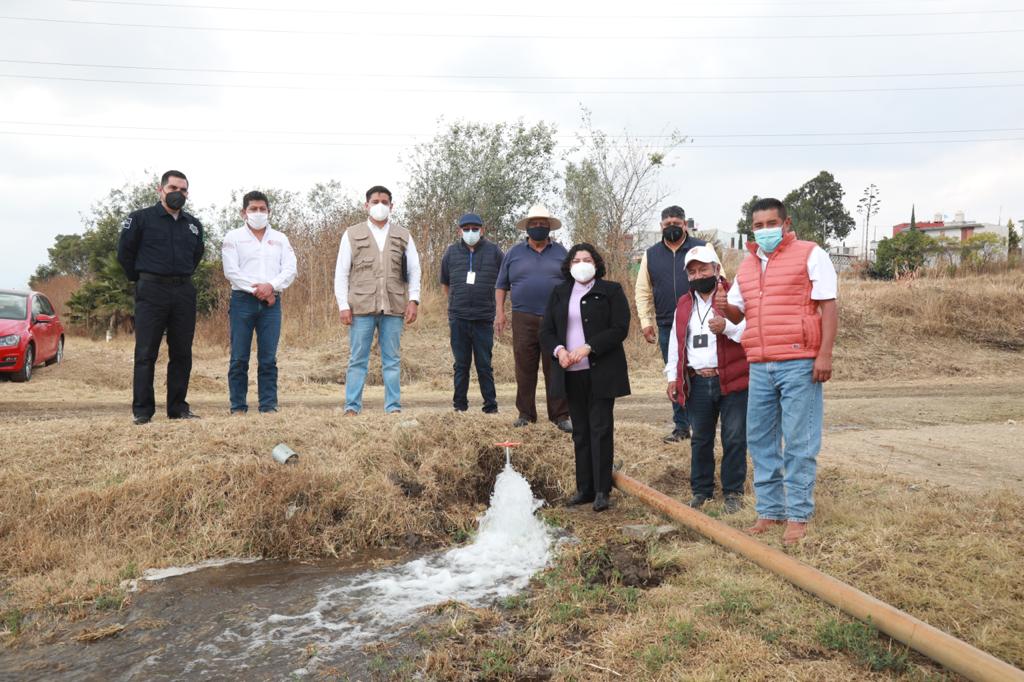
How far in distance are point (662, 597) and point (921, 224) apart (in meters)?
88.4

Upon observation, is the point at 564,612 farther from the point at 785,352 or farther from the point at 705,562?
the point at 785,352

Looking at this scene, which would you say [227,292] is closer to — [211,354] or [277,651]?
[211,354]

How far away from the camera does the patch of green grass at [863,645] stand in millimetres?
3609

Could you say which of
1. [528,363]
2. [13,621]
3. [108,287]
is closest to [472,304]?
[528,363]

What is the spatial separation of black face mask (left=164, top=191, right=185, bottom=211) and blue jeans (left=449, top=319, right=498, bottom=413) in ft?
9.20

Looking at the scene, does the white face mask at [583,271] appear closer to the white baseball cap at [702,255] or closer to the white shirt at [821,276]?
the white baseball cap at [702,255]

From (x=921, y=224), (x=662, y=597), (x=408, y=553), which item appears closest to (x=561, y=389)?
(x=408, y=553)

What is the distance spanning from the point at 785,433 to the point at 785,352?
536 mm

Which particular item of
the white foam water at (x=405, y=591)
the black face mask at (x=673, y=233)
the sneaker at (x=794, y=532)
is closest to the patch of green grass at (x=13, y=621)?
the white foam water at (x=405, y=591)

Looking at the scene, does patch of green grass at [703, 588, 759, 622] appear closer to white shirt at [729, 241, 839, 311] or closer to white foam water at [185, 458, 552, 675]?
white foam water at [185, 458, 552, 675]

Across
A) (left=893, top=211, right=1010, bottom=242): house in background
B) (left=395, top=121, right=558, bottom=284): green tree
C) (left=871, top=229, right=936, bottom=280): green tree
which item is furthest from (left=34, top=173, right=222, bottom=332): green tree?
(left=893, top=211, right=1010, bottom=242): house in background

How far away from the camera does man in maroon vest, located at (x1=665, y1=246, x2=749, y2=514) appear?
6.11 m

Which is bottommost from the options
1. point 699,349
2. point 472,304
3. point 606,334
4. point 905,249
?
point 699,349

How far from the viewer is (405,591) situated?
5121 mm
